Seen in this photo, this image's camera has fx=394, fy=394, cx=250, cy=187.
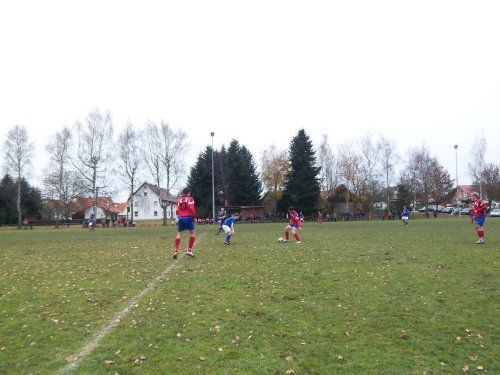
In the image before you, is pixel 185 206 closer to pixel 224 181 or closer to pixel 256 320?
pixel 256 320

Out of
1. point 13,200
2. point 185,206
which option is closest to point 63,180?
point 13,200

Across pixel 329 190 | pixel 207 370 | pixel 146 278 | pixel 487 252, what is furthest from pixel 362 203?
pixel 207 370

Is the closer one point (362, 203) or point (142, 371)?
point (142, 371)

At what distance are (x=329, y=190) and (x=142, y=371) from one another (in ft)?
237

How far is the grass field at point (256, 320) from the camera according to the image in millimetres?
4418

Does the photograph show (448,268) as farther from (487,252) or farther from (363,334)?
(363,334)

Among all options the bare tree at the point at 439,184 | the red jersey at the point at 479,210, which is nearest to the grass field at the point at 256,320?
the red jersey at the point at 479,210

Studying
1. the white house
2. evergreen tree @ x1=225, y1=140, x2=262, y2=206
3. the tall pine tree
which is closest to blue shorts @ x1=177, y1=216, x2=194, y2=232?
the tall pine tree

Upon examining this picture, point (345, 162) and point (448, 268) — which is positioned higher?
point (345, 162)

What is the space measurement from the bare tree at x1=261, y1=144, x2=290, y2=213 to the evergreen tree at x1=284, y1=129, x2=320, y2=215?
7.72 meters

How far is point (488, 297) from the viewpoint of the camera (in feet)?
23.0

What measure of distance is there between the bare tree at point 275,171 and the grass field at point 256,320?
65.0 meters

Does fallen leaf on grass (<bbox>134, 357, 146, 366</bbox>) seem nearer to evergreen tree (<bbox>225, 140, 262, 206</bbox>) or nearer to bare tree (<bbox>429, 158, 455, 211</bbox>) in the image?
evergreen tree (<bbox>225, 140, 262, 206</bbox>)

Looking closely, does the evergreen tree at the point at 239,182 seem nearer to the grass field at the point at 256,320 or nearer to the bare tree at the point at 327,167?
the bare tree at the point at 327,167
